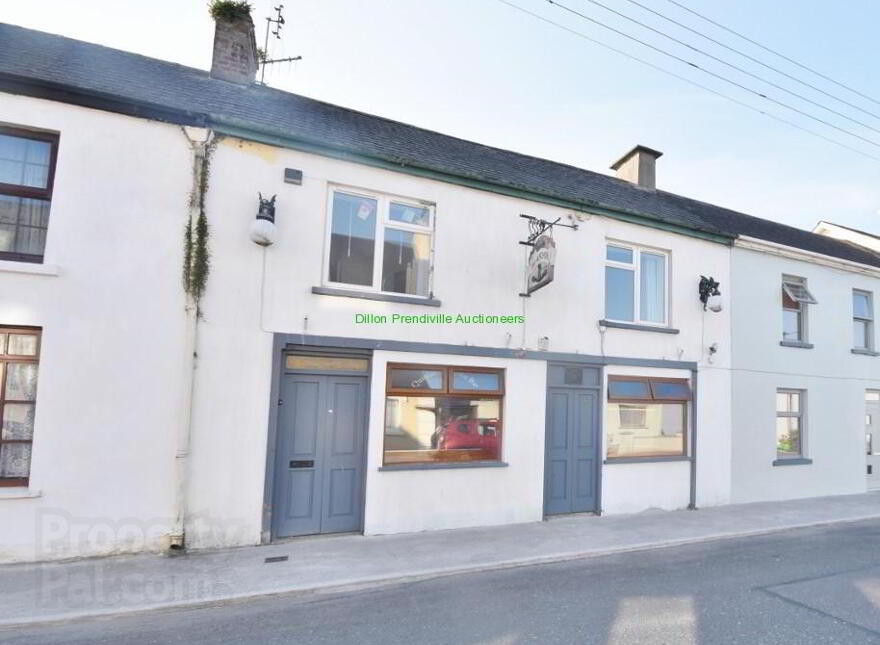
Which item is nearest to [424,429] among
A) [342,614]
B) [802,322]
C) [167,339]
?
[342,614]

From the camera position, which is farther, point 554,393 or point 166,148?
point 554,393

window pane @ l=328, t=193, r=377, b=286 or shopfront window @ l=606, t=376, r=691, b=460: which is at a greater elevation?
window pane @ l=328, t=193, r=377, b=286

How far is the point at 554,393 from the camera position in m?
8.45

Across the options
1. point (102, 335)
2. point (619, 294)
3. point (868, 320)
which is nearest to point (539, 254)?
point (619, 294)

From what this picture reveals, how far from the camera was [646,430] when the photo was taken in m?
9.35

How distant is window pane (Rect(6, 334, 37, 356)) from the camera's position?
577cm

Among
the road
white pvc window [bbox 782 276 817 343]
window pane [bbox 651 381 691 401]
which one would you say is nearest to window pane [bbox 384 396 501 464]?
the road

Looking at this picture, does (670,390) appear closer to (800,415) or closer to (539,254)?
(539,254)

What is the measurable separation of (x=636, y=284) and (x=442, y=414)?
4.70m

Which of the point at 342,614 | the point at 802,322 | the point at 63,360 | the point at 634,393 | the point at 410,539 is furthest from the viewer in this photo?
the point at 802,322

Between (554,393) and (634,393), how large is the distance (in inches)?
72.2

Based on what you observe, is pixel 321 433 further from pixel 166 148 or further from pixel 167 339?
pixel 166 148

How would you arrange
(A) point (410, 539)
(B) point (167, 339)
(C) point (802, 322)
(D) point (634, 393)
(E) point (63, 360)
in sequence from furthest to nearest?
(C) point (802, 322), (D) point (634, 393), (A) point (410, 539), (B) point (167, 339), (E) point (63, 360)

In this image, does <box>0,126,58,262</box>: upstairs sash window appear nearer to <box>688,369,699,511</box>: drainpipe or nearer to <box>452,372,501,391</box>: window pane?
<box>452,372,501,391</box>: window pane
